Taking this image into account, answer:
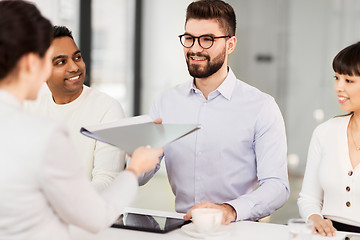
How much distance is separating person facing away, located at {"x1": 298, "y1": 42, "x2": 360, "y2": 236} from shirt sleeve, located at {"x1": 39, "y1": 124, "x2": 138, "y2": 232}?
1.12 m

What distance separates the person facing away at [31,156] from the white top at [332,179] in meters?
1.26

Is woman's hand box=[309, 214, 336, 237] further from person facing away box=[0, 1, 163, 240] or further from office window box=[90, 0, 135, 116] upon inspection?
office window box=[90, 0, 135, 116]

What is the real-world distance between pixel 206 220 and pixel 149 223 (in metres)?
0.27

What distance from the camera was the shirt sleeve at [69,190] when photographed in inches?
48.1

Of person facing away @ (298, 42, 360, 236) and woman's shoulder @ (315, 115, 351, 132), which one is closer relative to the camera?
person facing away @ (298, 42, 360, 236)

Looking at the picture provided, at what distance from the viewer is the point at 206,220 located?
1.78 metres

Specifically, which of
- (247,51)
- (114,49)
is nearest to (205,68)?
(247,51)

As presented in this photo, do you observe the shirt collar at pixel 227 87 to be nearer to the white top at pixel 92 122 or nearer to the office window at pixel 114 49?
the white top at pixel 92 122

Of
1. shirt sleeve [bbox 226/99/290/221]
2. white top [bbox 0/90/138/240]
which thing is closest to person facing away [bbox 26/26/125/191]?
shirt sleeve [bbox 226/99/290/221]

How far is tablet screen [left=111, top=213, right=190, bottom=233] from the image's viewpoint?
6.14 ft

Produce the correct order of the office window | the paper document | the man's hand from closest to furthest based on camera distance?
the paper document, the man's hand, the office window

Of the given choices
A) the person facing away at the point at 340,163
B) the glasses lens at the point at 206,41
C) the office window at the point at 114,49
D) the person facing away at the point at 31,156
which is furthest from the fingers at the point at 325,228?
the office window at the point at 114,49

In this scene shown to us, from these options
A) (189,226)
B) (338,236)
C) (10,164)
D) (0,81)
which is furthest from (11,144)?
(338,236)

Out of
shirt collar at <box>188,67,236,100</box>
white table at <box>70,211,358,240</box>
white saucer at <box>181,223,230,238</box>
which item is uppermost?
shirt collar at <box>188,67,236,100</box>
